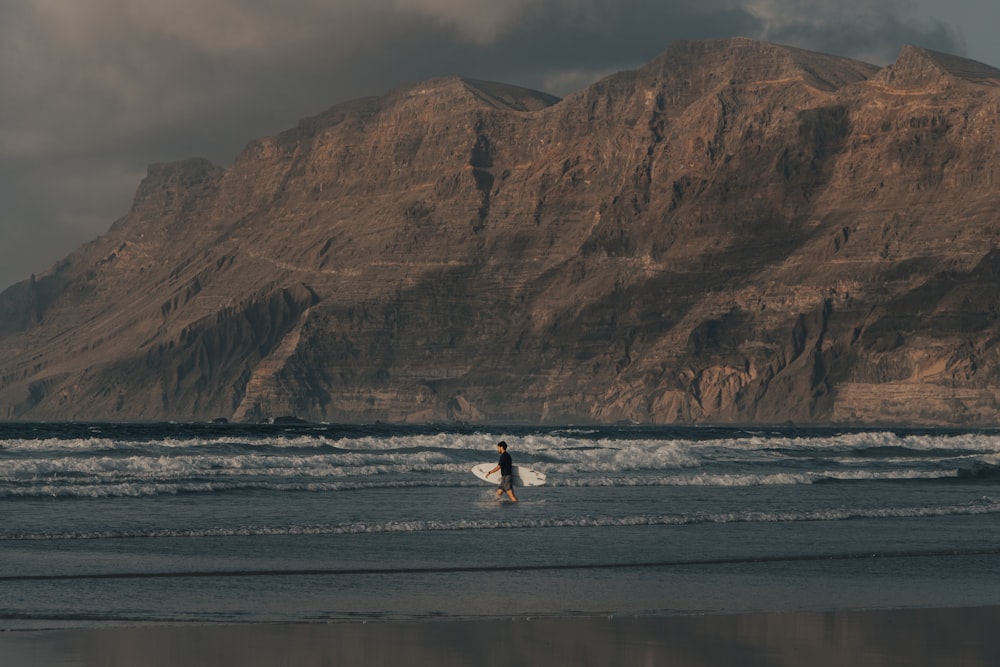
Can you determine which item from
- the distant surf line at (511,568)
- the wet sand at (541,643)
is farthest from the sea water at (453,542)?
the wet sand at (541,643)

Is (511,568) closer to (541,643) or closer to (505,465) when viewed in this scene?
(541,643)

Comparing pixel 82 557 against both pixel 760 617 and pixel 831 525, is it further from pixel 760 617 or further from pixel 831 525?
pixel 831 525

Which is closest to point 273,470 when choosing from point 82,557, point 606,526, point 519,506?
point 519,506

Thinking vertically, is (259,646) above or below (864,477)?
below

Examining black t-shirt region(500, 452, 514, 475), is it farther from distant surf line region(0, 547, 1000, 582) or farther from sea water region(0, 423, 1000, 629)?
distant surf line region(0, 547, 1000, 582)

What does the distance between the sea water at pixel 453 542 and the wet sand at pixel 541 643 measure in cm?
100

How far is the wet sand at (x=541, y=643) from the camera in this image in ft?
62.8

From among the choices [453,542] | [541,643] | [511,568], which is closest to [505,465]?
[453,542]

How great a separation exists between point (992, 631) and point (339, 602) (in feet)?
34.5

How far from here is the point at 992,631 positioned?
21906 mm

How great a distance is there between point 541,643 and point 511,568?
25.3 ft

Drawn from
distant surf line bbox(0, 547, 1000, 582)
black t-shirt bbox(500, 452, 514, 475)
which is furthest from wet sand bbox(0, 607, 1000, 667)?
black t-shirt bbox(500, 452, 514, 475)

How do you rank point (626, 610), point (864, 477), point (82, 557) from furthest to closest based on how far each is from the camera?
point (864, 477) → point (82, 557) → point (626, 610)

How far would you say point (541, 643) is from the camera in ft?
66.9
